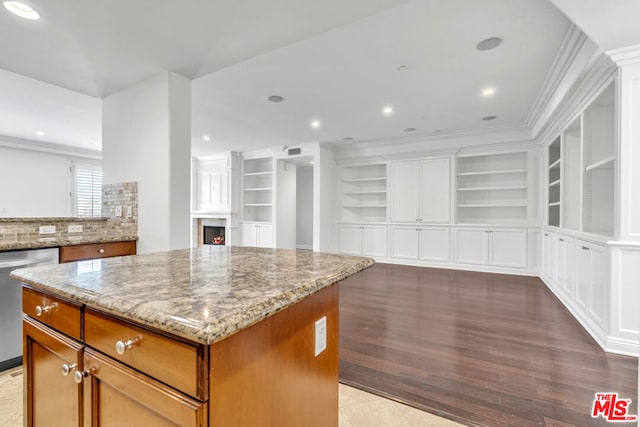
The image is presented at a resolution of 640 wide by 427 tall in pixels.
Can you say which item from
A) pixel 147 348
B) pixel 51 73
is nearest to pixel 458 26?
pixel 147 348

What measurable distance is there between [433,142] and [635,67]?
3665 mm

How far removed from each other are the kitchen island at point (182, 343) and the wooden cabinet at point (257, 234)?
590 cm

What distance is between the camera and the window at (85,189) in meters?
7.17

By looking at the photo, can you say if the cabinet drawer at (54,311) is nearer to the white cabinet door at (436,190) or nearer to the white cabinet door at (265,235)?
the white cabinet door at (436,190)

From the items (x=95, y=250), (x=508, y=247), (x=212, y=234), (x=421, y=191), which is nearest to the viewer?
(x=95, y=250)

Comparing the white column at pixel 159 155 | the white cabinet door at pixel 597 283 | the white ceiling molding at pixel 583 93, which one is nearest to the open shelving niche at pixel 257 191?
the white column at pixel 159 155

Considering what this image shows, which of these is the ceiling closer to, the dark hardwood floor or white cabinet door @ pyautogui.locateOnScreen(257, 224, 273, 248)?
the dark hardwood floor

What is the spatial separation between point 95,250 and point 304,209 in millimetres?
7077

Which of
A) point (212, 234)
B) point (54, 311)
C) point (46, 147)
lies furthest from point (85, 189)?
point (54, 311)

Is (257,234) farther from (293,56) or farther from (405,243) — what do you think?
(293,56)

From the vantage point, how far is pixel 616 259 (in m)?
2.31

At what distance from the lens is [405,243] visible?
6.25 meters

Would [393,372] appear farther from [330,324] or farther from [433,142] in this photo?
[433,142]

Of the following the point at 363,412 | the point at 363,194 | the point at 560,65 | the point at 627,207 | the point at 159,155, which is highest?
the point at 560,65
